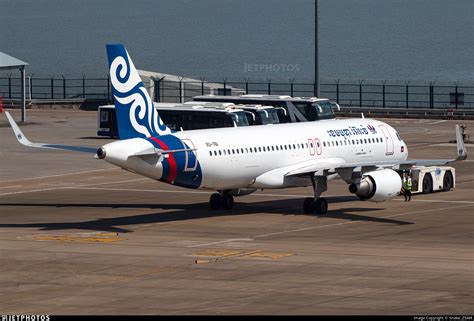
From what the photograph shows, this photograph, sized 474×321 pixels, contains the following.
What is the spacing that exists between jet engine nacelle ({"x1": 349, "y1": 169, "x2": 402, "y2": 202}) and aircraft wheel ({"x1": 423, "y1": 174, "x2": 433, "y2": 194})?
10.1 m

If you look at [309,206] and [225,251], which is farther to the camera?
[309,206]

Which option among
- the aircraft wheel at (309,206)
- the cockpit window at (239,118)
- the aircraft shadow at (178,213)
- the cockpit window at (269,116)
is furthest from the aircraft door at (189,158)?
the cockpit window at (269,116)

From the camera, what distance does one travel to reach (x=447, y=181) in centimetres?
7081

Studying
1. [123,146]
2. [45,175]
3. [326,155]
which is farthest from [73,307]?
[45,175]

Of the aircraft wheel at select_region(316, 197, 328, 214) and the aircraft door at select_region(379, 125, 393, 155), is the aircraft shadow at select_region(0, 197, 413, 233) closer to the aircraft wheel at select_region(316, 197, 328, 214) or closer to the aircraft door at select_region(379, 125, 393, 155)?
the aircraft wheel at select_region(316, 197, 328, 214)

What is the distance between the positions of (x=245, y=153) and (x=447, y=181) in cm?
1686

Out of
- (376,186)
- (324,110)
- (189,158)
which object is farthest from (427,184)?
(324,110)

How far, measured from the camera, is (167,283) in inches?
1642

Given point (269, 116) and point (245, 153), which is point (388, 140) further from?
point (269, 116)

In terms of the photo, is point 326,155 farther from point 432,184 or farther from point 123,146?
point 123,146

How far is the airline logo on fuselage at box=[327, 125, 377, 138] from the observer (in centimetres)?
6437

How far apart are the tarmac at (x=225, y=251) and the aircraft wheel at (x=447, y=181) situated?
0.84 metres

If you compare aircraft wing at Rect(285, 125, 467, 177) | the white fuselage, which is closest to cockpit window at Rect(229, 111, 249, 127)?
the white fuselage

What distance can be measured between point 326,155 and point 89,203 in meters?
13.3
